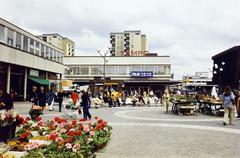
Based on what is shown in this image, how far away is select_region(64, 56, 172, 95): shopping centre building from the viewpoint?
72625 mm

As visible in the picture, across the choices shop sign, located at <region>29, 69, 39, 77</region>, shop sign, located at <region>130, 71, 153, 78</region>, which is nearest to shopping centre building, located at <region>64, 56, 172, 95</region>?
shop sign, located at <region>130, 71, 153, 78</region>

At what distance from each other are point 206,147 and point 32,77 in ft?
112

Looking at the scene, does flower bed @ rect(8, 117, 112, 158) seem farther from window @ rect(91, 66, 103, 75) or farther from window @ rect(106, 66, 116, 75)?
window @ rect(91, 66, 103, 75)

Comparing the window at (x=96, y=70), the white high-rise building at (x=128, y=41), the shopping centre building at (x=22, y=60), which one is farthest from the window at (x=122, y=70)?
the white high-rise building at (x=128, y=41)

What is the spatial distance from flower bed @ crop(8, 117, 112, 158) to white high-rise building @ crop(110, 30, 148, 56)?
373 feet

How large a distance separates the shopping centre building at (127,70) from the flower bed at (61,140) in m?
61.9

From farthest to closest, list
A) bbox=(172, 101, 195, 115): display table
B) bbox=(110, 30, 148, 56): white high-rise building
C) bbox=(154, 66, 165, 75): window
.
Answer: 1. bbox=(110, 30, 148, 56): white high-rise building
2. bbox=(154, 66, 165, 75): window
3. bbox=(172, 101, 195, 115): display table

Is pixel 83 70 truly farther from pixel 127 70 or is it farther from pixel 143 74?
pixel 143 74

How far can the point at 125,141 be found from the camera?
10250 millimetres

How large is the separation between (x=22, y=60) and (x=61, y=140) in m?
30.8

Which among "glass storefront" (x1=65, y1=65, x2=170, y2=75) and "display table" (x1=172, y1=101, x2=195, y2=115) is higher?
"glass storefront" (x1=65, y1=65, x2=170, y2=75)

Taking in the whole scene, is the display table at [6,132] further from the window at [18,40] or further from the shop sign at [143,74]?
the shop sign at [143,74]

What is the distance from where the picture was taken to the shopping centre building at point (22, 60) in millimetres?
32438

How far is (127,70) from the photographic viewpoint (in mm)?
75812
